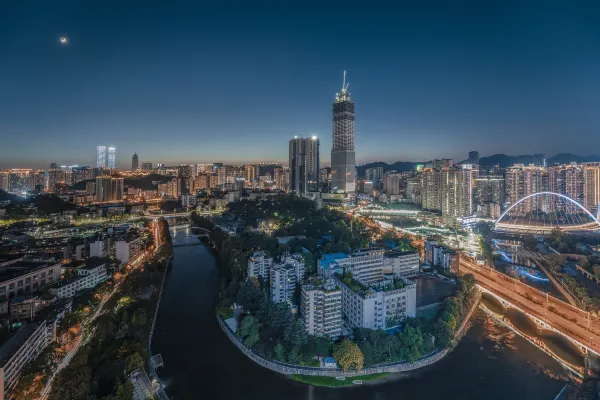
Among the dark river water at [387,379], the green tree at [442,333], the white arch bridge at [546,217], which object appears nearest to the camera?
the dark river water at [387,379]

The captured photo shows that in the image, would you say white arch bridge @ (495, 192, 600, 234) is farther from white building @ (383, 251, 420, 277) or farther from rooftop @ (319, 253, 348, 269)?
rooftop @ (319, 253, 348, 269)

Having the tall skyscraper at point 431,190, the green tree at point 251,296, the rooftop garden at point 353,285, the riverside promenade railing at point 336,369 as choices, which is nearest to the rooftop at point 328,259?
the rooftop garden at point 353,285

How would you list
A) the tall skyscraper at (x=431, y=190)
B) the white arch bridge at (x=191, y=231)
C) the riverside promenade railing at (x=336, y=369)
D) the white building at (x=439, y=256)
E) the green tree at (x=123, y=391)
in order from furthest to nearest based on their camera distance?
the tall skyscraper at (x=431, y=190) → the white arch bridge at (x=191, y=231) → the white building at (x=439, y=256) → the riverside promenade railing at (x=336, y=369) → the green tree at (x=123, y=391)

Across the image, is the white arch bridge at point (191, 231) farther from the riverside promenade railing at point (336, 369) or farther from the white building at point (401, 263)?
the riverside promenade railing at point (336, 369)

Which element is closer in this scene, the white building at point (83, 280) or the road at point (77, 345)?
the road at point (77, 345)

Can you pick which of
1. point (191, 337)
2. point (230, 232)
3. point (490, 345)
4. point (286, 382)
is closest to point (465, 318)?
point (490, 345)

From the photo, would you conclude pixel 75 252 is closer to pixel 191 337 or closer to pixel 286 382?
pixel 191 337
